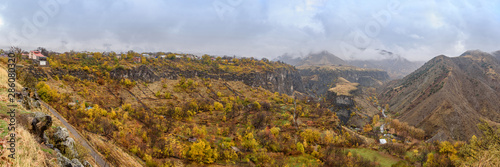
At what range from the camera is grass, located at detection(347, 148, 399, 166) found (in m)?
53.3

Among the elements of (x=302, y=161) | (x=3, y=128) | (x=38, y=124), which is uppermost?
(x=3, y=128)

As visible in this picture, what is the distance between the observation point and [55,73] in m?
67.6

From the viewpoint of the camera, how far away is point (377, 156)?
57.2 m

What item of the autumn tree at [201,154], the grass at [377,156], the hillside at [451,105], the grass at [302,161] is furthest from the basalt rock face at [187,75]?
the hillside at [451,105]

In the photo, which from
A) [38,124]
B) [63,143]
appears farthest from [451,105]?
[38,124]

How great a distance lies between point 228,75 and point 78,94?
8865 cm

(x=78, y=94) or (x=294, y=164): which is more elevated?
(x=78, y=94)

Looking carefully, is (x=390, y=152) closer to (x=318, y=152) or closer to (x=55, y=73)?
(x=318, y=152)

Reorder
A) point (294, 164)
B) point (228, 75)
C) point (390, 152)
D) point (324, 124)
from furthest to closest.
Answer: point (228, 75) < point (324, 124) < point (390, 152) < point (294, 164)

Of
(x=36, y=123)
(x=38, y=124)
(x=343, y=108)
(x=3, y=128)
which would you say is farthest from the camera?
(x=343, y=108)

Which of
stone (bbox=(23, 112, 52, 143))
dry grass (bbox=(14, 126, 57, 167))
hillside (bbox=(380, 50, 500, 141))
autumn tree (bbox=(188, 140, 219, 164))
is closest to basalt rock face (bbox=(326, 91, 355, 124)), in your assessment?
hillside (bbox=(380, 50, 500, 141))

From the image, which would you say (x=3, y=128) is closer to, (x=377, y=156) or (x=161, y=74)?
(x=377, y=156)

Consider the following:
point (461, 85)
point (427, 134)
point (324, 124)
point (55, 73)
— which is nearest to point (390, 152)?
point (324, 124)

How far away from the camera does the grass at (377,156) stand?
53.3 metres
